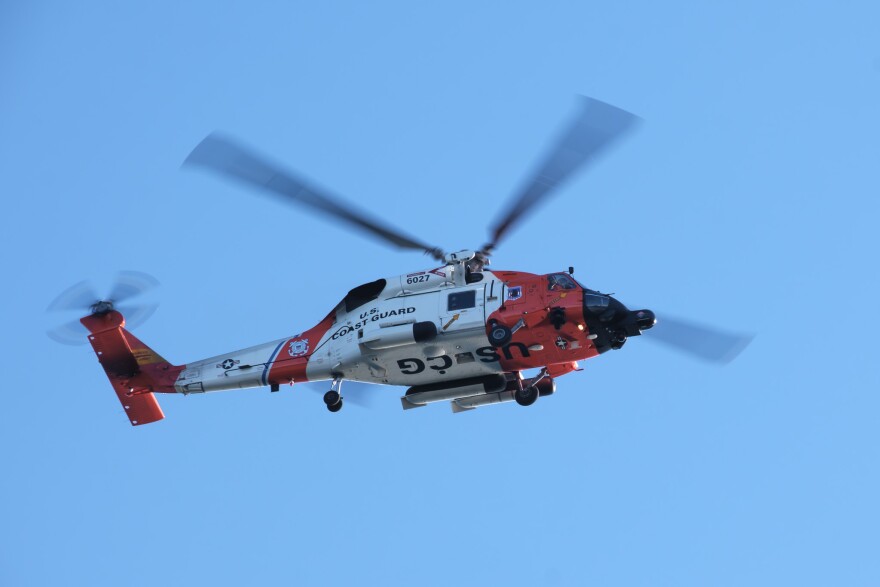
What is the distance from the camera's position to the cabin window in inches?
779

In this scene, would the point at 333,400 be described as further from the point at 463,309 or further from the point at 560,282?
the point at 560,282

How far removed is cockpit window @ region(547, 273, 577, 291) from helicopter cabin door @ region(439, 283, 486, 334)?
1023 mm

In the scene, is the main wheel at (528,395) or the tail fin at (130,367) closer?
the main wheel at (528,395)

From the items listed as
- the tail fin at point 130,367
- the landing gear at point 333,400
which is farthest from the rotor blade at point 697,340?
the tail fin at point 130,367

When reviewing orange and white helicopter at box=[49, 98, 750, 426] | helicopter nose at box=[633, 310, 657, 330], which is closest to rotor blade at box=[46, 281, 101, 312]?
orange and white helicopter at box=[49, 98, 750, 426]

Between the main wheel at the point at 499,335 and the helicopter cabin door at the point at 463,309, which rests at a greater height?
the helicopter cabin door at the point at 463,309

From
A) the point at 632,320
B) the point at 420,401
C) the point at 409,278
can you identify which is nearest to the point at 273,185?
the point at 409,278

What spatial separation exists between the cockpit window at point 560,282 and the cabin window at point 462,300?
115cm

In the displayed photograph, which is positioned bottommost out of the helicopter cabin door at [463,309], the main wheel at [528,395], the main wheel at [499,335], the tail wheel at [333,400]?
the main wheel at [528,395]

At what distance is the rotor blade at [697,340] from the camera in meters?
19.2

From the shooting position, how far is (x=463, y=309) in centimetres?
1977

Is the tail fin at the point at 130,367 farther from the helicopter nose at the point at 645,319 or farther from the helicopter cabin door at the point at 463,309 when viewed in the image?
the helicopter nose at the point at 645,319

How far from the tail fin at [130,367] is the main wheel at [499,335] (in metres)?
5.75

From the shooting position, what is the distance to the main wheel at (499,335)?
63.2 ft
